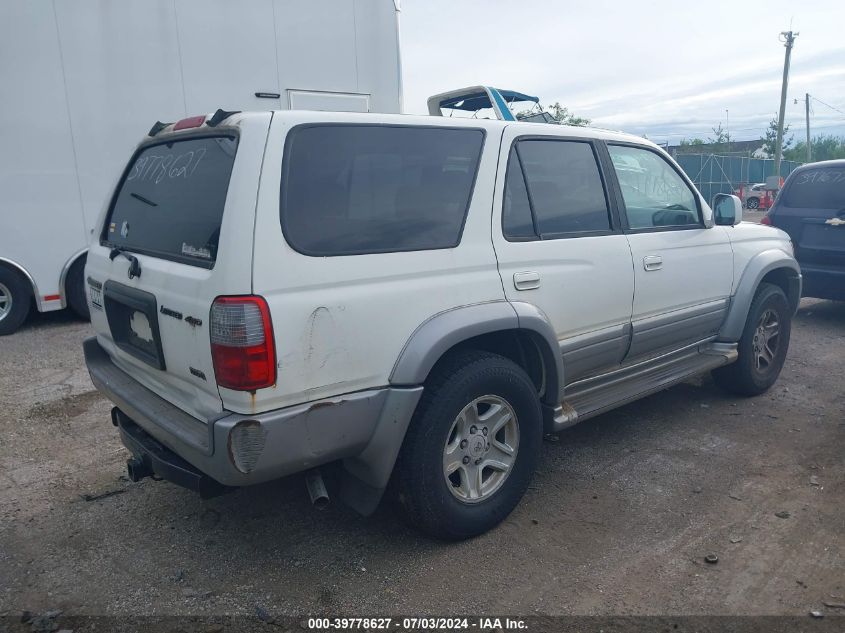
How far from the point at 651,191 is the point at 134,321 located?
318 centimetres

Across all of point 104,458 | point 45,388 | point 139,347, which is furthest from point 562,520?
point 45,388

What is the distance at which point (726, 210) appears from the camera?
4719 mm

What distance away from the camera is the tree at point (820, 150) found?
1982 inches

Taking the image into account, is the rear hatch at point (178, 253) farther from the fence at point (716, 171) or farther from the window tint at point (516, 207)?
the fence at point (716, 171)

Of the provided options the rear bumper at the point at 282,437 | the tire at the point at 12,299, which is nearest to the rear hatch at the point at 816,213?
the rear bumper at the point at 282,437

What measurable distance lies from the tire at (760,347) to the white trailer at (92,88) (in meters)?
5.86

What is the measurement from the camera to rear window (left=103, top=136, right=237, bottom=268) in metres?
2.70

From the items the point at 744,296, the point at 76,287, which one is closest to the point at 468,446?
the point at 744,296

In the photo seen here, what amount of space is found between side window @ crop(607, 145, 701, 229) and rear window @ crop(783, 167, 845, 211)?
3.77m

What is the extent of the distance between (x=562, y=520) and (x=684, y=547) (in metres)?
0.59

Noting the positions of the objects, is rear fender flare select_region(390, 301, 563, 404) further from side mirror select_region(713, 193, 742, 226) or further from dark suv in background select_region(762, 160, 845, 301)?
dark suv in background select_region(762, 160, 845, 301)

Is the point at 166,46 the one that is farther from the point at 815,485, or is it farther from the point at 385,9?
the point at 815,485

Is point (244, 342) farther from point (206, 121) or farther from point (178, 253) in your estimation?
point (206, 121)

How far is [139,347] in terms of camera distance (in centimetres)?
313
